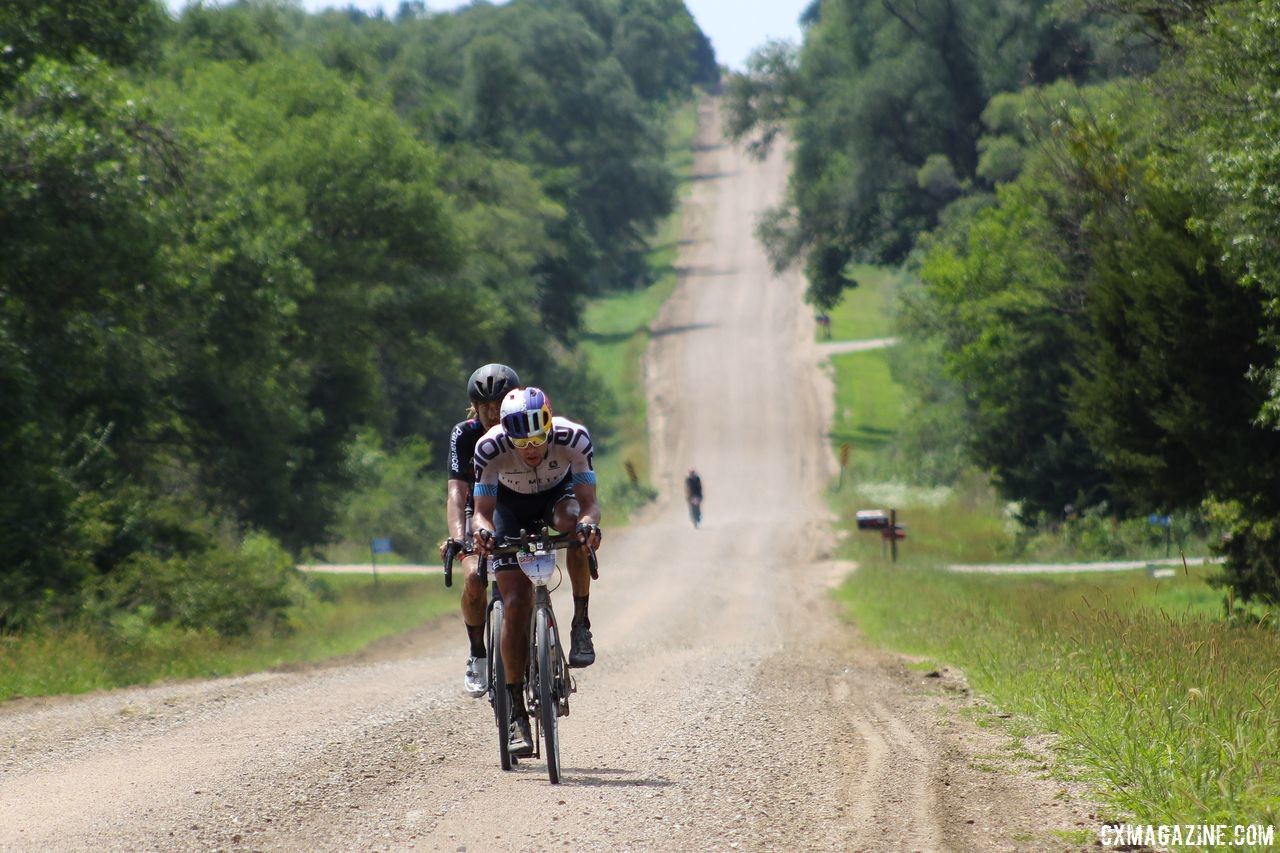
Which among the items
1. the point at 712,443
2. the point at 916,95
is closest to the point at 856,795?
the point at 916,95

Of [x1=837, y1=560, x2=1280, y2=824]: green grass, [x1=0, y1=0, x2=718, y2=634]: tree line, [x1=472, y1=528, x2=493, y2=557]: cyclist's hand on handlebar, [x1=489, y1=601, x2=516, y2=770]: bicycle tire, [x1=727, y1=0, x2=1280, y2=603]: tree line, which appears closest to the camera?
[x1=837, y1=560, x2=1280, y2=824]: green grass

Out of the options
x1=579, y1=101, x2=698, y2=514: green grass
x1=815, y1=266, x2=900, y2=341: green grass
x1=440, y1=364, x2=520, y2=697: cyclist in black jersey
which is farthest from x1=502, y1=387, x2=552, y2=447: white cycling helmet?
x1=815, y1=266, x2=900, y2=341: green grass

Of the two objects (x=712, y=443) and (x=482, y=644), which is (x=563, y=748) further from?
(x=712, y=443)

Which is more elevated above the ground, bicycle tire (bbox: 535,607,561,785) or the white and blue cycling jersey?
the white and blue cycling jersey

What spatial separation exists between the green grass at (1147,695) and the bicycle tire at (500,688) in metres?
3.41

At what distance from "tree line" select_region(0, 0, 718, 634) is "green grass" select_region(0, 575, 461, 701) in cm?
80

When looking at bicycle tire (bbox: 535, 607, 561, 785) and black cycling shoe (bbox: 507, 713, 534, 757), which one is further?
black cycling shoe (bbox: 507, 713, 534, 757)

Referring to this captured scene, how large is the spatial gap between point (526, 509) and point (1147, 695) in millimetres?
4087

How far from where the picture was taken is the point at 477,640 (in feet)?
31.4

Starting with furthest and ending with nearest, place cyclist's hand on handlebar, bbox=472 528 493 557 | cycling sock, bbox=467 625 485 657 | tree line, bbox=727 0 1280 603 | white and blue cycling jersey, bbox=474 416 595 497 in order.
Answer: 1. tree line, bbox=727 0 1280 603
2. cycling sock, bbox=467 625 485 657
3. white and blue cycling jersey, bbox=474 416 595 497
4. cyclist's hand on handlebar, bbox=472 528 493 557

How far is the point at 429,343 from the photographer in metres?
39.2

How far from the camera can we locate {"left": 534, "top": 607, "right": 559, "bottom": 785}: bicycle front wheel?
27.9 ft

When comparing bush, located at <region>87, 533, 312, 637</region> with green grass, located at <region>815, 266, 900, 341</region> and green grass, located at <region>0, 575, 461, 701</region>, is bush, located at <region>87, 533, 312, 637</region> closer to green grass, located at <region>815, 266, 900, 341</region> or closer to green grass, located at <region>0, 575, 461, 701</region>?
green grass, located at <region>0, 575, 461, 701</region>

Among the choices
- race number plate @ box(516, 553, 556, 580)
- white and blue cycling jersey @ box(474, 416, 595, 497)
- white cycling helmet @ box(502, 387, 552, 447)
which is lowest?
race number plate @ box(516, 553, 556, 580)
